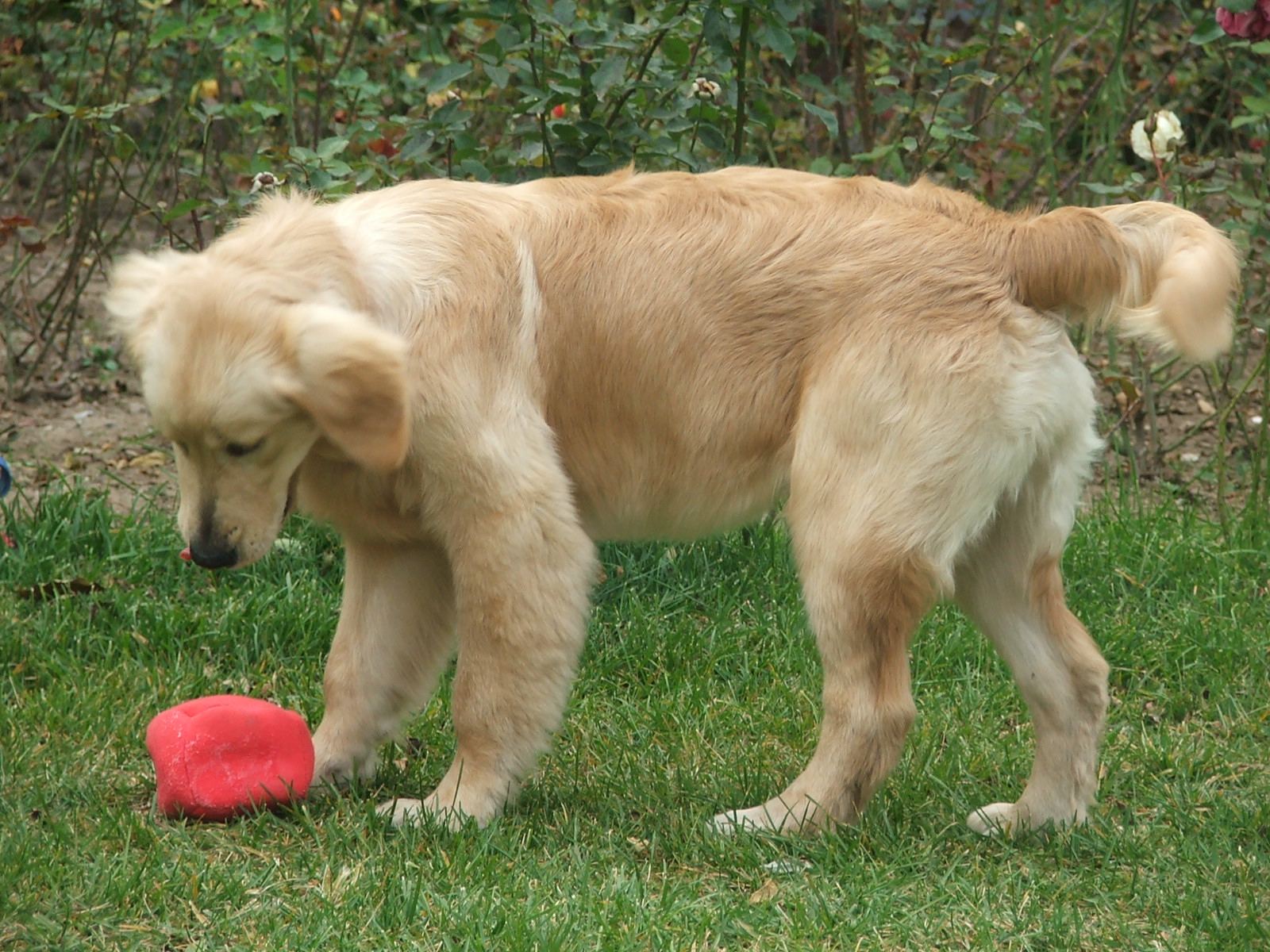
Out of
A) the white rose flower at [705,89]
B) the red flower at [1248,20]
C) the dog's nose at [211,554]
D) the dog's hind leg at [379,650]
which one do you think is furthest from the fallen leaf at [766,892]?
the red flower at [1248,20]

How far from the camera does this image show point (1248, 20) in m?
3.76

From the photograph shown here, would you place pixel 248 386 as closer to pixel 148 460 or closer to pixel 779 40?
pixel 779 40

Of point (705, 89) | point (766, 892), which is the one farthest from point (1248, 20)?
point (766, 892)

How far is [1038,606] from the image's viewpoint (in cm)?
313

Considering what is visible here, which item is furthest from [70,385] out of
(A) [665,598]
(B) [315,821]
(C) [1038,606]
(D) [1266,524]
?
(D) [1266,524]

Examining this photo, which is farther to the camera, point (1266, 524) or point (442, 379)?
point (1266, 524)

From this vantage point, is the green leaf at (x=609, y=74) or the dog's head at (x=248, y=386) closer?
the dog's head at (x=248, y=386)

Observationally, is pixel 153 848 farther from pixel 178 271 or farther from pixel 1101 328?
pixel 1101 328

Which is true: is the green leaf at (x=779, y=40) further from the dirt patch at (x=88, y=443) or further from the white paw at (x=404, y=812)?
the dirt patch at (x=88, y=443)

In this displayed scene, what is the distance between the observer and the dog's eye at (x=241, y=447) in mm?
2850

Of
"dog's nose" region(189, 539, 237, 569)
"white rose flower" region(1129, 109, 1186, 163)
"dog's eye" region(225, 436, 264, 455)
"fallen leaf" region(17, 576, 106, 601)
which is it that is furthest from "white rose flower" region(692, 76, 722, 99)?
"fallen leaf" region(17, 576, 106, 601)

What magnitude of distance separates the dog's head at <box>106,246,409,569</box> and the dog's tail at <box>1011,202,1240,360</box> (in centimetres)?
131

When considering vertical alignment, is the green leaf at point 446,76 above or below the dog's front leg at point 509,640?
above

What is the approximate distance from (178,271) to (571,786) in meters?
1.44
